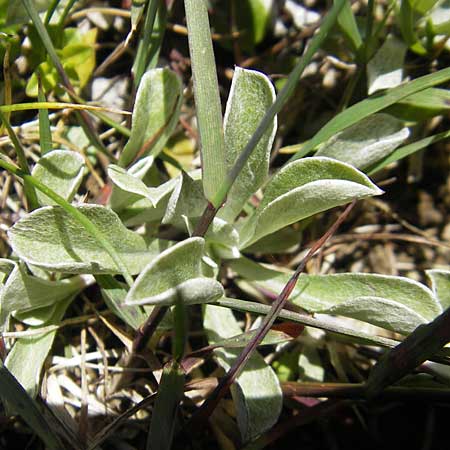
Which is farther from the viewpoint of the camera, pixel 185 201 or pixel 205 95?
pixel 185 201

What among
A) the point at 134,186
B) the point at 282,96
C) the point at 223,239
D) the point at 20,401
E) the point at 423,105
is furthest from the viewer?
the point at 423,105

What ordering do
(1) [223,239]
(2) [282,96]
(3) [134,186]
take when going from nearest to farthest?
(2) [282,96], (3) [134,186], (1) [223,239]

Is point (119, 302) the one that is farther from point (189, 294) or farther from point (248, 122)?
point (248, 122)

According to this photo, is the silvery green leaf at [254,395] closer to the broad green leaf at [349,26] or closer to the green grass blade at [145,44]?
the green grass blade at [145,44]

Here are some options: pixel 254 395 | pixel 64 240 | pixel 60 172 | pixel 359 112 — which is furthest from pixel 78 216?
pixel 359 112

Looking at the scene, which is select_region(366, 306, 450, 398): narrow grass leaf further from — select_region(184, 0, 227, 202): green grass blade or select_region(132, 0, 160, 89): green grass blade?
select_region(132, 0, 160, 89): green grass blade

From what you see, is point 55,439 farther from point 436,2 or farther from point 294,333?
point 436,2
